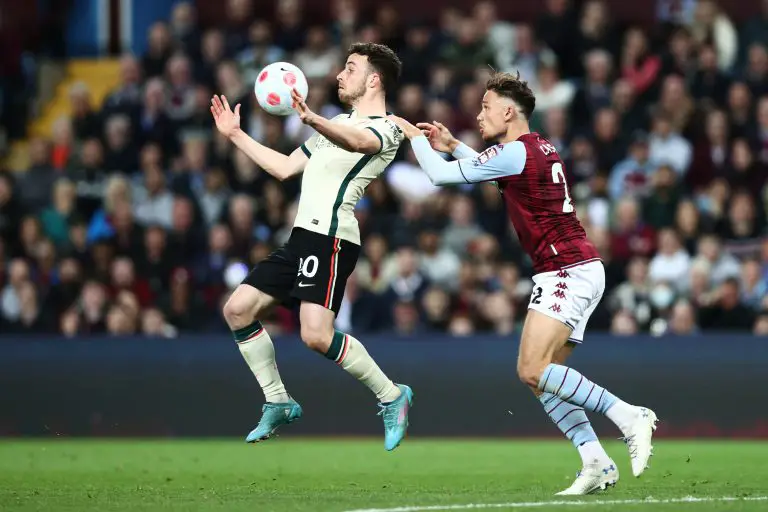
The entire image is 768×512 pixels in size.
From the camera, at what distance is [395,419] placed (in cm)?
963

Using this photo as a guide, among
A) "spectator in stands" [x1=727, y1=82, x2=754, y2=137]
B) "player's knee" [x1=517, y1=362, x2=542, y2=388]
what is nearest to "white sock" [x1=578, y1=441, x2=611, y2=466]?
"player's knee" [x1=517, y1=362, x2=542, y2=388]

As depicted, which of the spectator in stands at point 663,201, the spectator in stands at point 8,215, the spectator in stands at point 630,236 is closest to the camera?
the spectator in stands at point 630,236

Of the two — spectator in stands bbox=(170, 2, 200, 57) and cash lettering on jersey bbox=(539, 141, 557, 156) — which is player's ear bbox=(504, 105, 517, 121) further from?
spectator in stands bbox=(170, 2, 200, 57)

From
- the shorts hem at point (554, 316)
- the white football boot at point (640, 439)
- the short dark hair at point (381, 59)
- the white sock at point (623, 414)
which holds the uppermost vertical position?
the short dark hair at point (381, 59)

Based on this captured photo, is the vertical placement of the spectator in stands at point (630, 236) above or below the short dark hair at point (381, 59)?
below

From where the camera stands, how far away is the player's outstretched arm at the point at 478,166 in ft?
28.8

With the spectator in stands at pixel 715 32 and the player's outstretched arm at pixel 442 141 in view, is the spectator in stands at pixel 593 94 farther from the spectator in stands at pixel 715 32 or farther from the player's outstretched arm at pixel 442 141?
the player's outstretched arm at pixel 442 141

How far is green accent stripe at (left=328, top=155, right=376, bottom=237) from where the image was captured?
945cm

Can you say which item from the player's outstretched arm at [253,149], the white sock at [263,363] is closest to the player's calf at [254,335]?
the white sock at [263,363]

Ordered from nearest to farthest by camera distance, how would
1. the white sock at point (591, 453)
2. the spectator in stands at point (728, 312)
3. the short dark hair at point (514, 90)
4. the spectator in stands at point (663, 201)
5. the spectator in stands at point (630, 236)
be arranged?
the white sock at point (591, 453) < the short dark hair at point (514, 90) < the spectator in stands at point (728, 312) < the spectator in stands at point (630, 236) < the spectator in stands at point (663, 201)

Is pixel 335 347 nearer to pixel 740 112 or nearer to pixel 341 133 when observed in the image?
pixel 341 133

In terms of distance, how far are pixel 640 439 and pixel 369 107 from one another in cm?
278

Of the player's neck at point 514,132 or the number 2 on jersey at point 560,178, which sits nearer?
the number 2 on jersey at point 560,178

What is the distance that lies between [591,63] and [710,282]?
313 centimetres
